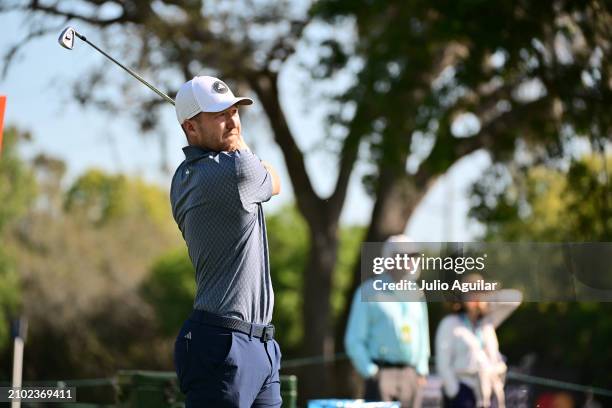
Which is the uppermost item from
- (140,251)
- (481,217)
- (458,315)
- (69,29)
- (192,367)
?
(140,251)

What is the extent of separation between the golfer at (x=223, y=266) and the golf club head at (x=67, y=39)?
1386 mm

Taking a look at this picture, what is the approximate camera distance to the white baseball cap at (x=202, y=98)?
161 inches

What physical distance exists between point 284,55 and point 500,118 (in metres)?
3.50

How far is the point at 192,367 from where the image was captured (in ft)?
13.0

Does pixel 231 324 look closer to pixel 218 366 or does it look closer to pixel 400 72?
pixel 218 366

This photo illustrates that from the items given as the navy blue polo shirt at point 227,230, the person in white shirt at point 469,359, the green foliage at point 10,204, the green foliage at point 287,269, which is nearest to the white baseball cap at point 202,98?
the navy blue polo shirt at point 227,230

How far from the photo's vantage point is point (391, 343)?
8164 millimetres

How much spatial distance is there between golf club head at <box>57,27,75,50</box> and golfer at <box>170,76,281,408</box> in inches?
54.6

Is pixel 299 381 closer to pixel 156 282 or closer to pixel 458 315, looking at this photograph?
pixel 458 315

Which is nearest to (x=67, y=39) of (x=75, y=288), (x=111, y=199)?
(x=75, y=288)

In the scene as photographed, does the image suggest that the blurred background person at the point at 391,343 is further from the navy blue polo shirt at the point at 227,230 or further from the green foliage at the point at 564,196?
the green foliage at the point at 564,196

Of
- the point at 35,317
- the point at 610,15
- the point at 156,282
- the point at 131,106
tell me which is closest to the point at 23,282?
the point at 35,317

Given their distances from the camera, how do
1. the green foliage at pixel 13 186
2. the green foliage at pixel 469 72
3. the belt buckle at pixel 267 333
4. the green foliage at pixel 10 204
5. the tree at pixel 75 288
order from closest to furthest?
1. the belt buckle at pixel 267 333
2. the green foliage at pixel 469 72
3. the tree at pixel 75 288
4. the green foliage at pixel 10 204
5. the green foliage at pixel 13 186

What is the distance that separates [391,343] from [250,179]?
4.39 m
